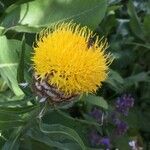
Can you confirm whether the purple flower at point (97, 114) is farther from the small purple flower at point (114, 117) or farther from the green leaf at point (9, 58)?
the green leaf at point (9, 58)

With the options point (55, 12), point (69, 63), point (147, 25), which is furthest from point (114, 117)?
point (69, 63)

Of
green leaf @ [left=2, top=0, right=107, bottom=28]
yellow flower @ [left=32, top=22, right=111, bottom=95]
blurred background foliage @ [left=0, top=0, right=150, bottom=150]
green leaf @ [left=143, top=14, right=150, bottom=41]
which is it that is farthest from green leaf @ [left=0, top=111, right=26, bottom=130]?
green leaf @ [left=143, top=14, right=150, bottom=41]

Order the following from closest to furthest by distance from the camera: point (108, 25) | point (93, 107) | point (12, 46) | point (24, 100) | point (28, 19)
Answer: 1. point (24, 100)
2. point (12, 46)
3. point (28, 19)
4. point (93, 107)
5. point (108, 25)

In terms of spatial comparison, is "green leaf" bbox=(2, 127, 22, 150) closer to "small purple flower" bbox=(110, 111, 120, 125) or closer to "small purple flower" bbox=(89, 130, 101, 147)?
"small purple flower" bbox=(89, 130, 101, 147)

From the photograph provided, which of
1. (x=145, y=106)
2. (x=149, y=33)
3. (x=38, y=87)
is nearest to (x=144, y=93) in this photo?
(x=145, y=106)

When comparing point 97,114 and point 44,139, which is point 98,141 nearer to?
point 97,114

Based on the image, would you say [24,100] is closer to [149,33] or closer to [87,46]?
[87,46]
